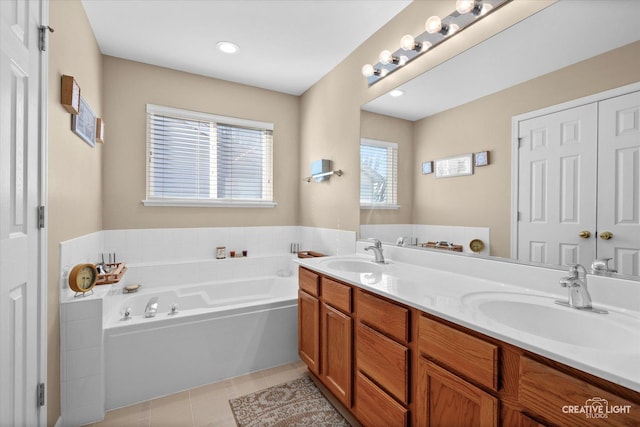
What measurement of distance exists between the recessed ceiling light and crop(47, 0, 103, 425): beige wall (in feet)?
3.08

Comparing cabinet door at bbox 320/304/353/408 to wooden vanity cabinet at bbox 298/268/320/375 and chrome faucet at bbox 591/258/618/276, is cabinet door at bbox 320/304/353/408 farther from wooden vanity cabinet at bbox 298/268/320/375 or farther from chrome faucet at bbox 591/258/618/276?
chrome faucet at bbox 591/258/618/276

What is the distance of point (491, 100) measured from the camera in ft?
4.96

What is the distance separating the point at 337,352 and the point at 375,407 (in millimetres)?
382

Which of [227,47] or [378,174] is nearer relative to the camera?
[378,174]

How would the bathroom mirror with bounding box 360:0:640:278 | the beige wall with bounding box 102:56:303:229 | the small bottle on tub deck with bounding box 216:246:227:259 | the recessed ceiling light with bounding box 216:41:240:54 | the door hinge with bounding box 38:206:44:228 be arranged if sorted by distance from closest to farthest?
the bathroom mirror with bounding box 360:0:640:278 → the door hinge with bounding box 38:206:44:228 → the recessed ceiling light with bounding box 216:41:240:54 → the beige wall with bounding box 102:56:303:229 → the small bottle on tub deck with bounding box 216:246:227:259

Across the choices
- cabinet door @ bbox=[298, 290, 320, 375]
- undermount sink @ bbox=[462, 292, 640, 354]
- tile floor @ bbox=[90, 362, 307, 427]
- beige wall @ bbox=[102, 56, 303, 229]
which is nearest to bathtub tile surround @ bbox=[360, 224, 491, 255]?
undermount sink @ bbox=[462, 292, 640, 354]

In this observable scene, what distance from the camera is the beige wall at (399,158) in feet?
6.69

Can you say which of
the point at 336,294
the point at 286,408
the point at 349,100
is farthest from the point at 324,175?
the point at 286,408

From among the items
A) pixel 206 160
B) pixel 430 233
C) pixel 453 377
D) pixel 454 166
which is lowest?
pixel 453 377

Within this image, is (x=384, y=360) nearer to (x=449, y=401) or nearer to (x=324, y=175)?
(x=449, y=401)

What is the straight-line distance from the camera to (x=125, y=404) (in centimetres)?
188

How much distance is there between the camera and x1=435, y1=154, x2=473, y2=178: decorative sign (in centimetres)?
163

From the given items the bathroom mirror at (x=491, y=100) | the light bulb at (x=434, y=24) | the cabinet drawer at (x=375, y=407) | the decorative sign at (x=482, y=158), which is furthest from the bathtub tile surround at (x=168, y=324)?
the light bulb at (x=434, y=24)

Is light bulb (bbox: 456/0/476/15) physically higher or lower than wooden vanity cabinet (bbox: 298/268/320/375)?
higher
